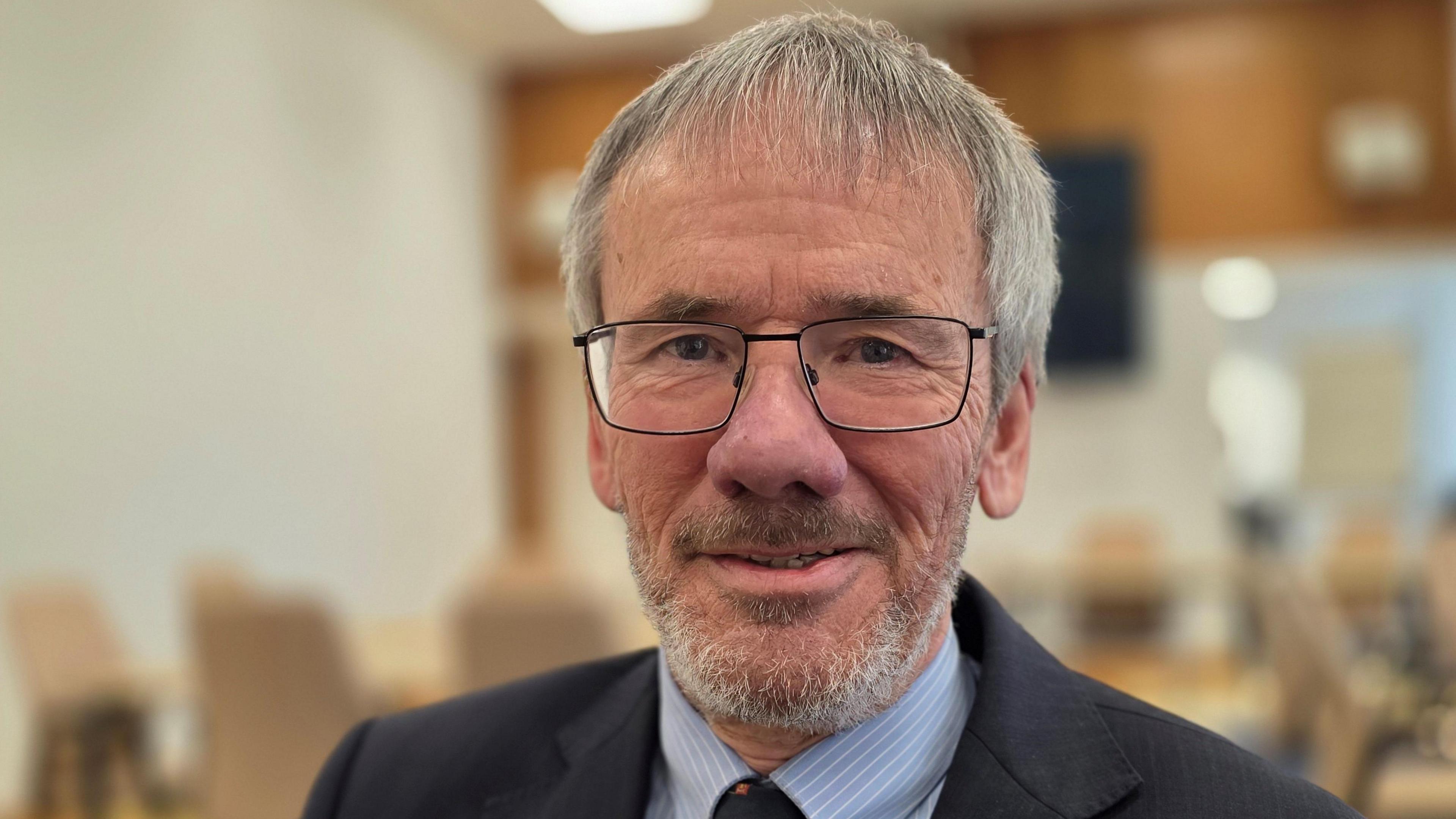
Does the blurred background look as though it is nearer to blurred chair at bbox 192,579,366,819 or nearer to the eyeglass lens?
blurred chair at bbox 192,579,366,819

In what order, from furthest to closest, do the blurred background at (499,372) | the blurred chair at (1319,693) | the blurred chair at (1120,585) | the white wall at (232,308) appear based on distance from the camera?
the blurred chair at (1120,585), the white wall at (232,308), the blurred background at (499,372), the blurred chair at (1319,693)

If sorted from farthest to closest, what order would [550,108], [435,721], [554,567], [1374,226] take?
[550,108] → [1374,226] → [554,567] → [435,721]

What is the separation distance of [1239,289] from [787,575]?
9.46 m

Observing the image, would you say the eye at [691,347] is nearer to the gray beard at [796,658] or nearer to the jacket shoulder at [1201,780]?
the gray beard at [796,658]

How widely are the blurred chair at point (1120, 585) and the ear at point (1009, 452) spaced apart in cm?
644

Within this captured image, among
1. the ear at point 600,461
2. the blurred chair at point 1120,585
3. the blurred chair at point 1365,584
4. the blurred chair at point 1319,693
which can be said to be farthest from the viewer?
the blurred chair at point 1120,585

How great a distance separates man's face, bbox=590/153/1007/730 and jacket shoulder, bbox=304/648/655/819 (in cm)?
26

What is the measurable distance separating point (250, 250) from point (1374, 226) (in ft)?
26.4

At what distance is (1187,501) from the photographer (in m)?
9.70

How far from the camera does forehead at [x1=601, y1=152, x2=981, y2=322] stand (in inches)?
43.2

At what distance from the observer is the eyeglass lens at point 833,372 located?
43.5 inches

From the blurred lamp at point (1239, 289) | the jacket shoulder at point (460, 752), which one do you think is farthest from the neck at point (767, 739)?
the blurred lamp at point (1239, 289)

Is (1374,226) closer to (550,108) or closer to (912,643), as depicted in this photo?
(550,108)

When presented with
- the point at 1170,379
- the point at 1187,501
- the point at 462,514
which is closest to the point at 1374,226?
the point at 1170,379
